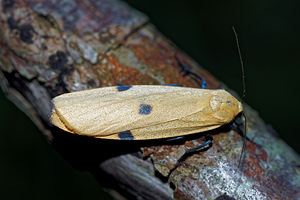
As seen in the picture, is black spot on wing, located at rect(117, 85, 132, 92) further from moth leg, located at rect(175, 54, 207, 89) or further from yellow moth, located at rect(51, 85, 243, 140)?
moth leg, located at rect(175, 54, 207, 89)

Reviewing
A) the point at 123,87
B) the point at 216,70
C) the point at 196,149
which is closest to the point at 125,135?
the point at 123,87

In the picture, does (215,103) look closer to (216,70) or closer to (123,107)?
(123,107)

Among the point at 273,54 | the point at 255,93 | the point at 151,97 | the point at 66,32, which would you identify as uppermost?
the point at 66,32

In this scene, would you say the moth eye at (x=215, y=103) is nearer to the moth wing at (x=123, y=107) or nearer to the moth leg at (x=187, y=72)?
the moth wing at (x=123, y=107)

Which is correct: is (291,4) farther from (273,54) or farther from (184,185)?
(184,185)

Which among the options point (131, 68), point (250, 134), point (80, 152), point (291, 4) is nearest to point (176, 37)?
point (291, 4)
